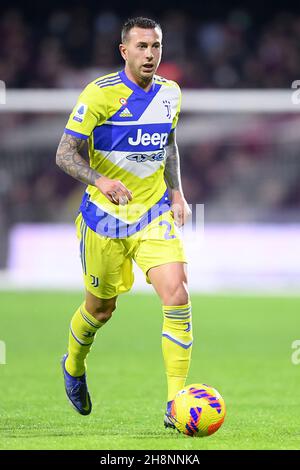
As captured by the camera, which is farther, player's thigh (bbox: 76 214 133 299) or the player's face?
player's thigh (bbox: 76 214 133 299)

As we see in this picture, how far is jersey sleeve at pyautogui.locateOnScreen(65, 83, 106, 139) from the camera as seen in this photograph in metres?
6.04

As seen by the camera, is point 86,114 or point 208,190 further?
point 208,190

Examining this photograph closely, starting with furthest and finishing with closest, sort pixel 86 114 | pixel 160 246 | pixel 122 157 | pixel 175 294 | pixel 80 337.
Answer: pixel 80 337, pixel 122 157, pixel 160 246, pixel 86 114, pixel 175 294

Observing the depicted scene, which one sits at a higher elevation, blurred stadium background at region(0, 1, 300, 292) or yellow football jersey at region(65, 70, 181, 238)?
yellow football jersey at region(65, 70, 181, 238)

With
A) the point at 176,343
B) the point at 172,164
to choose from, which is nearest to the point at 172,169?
the point at 172,164

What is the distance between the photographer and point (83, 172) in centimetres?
593

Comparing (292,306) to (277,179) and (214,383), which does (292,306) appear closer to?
(277,179)

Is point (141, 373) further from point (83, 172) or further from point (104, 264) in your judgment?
point (83, 172)

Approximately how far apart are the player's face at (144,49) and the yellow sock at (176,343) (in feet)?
4.85

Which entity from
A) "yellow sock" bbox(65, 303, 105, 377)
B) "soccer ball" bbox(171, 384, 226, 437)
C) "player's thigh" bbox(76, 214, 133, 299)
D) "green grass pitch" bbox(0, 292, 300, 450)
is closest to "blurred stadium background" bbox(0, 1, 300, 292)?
"green grass pitch" bbox(0, 292, 300, 450)

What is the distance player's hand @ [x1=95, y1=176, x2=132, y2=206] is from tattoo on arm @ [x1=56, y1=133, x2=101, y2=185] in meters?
0.11

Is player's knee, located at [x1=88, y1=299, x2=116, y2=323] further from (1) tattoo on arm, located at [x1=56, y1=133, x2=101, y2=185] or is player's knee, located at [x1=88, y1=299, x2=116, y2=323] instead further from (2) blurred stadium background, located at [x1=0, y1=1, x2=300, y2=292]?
(2) blurred stadium background, located at [x1=0, y1=1, x2=300, y2=292]

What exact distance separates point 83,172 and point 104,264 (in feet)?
2.32

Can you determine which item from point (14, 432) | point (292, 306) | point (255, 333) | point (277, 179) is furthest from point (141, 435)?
point (277, 179)
